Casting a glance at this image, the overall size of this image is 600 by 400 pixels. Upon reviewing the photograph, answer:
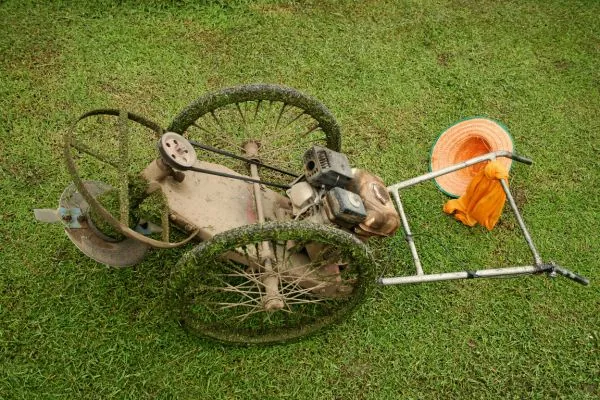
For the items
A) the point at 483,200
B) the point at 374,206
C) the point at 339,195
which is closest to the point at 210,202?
the point at 339,195

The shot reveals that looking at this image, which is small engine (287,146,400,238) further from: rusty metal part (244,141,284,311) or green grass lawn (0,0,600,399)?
green grass lawn (0,0,600,399)

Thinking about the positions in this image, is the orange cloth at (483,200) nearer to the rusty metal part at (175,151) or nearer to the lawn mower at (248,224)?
the lawn mower at (248,224)

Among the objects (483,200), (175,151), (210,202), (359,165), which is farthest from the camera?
(359,165)

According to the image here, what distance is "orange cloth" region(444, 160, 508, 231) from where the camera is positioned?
3.22 meters

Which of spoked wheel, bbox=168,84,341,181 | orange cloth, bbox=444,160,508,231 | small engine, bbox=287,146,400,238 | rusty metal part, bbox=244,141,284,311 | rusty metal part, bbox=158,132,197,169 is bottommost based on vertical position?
rusty metal part, bbox=244,141,284,311

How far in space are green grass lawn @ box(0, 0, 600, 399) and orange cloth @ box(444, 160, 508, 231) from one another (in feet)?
0.35

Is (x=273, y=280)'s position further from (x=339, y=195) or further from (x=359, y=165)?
(x=359, y=165)

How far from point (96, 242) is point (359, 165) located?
1971mm

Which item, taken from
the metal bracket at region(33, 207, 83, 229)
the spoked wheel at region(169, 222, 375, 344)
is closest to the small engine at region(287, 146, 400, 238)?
the spoked wheel at region(169, 222, 375, 344)

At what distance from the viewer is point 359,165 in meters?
3.94

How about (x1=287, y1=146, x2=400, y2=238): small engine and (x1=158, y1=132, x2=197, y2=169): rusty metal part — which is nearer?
(x1=158, y1=132, x2=197, y2=169): rusty metal part

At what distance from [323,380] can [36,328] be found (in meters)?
1.61

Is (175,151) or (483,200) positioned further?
(483,200)

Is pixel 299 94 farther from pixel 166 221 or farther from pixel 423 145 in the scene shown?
pixel 423 145
